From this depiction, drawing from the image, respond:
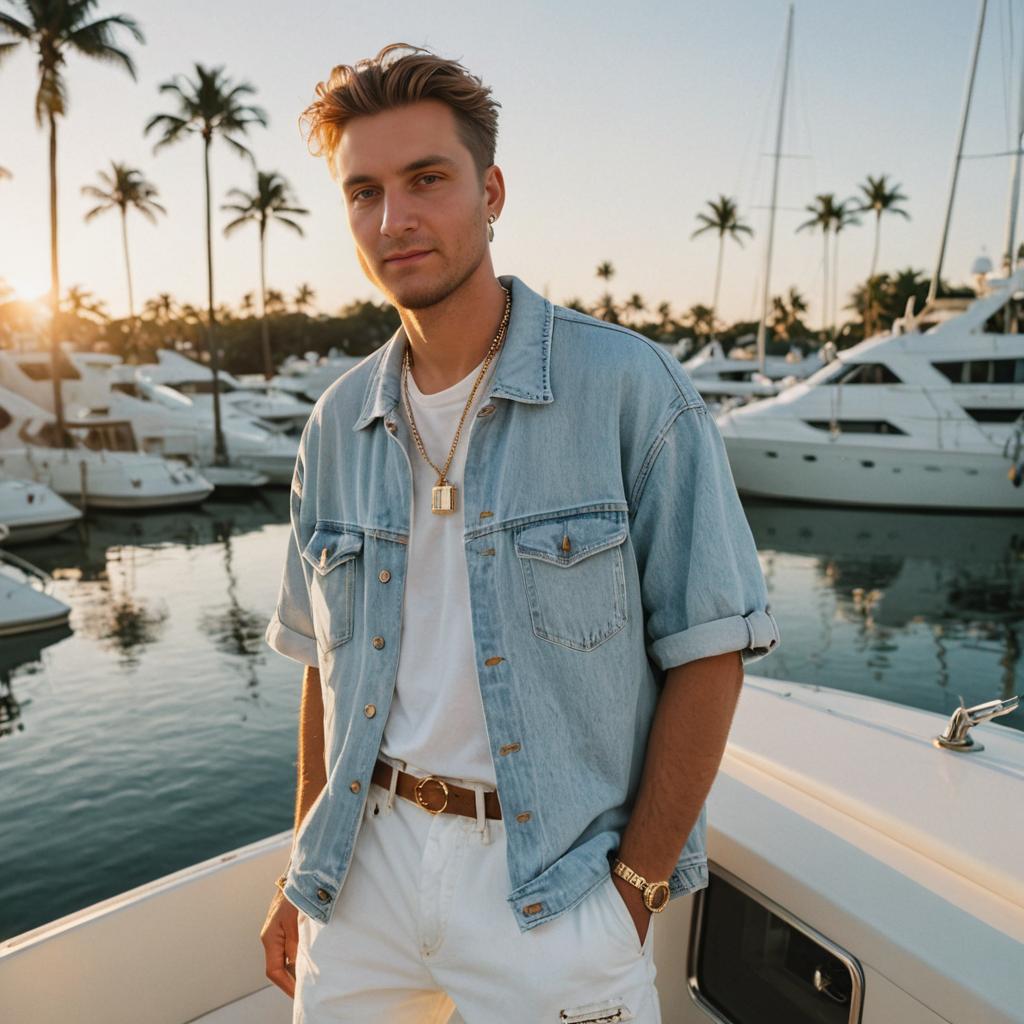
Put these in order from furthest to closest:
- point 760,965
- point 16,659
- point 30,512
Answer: point 30,512 < point 16,659 < point 760,965

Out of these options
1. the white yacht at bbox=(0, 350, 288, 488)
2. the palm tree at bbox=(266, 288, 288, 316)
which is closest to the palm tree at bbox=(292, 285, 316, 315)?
the palm tree at bbox=(266, 288, 288, 316)

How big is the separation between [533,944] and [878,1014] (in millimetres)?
789

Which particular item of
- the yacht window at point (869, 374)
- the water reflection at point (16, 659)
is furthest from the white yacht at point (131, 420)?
the yacht window at point (869, 374)

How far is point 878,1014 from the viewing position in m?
1.61

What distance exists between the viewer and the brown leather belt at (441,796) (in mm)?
1368

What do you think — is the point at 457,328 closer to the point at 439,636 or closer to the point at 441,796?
the point at 439,636

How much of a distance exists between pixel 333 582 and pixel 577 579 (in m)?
0.51

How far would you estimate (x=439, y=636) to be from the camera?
1.44m

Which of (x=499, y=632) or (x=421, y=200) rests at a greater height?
(x=421, y=200)

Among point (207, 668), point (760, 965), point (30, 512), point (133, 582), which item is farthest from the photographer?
point (30, 512)

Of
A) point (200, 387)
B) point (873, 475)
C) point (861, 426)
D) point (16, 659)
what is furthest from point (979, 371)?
point (200, 387)

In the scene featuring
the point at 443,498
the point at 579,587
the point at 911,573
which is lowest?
the point at 911,573

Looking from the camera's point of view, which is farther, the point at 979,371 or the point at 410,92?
the point at 979,371

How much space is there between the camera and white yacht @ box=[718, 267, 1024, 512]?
2069cm
